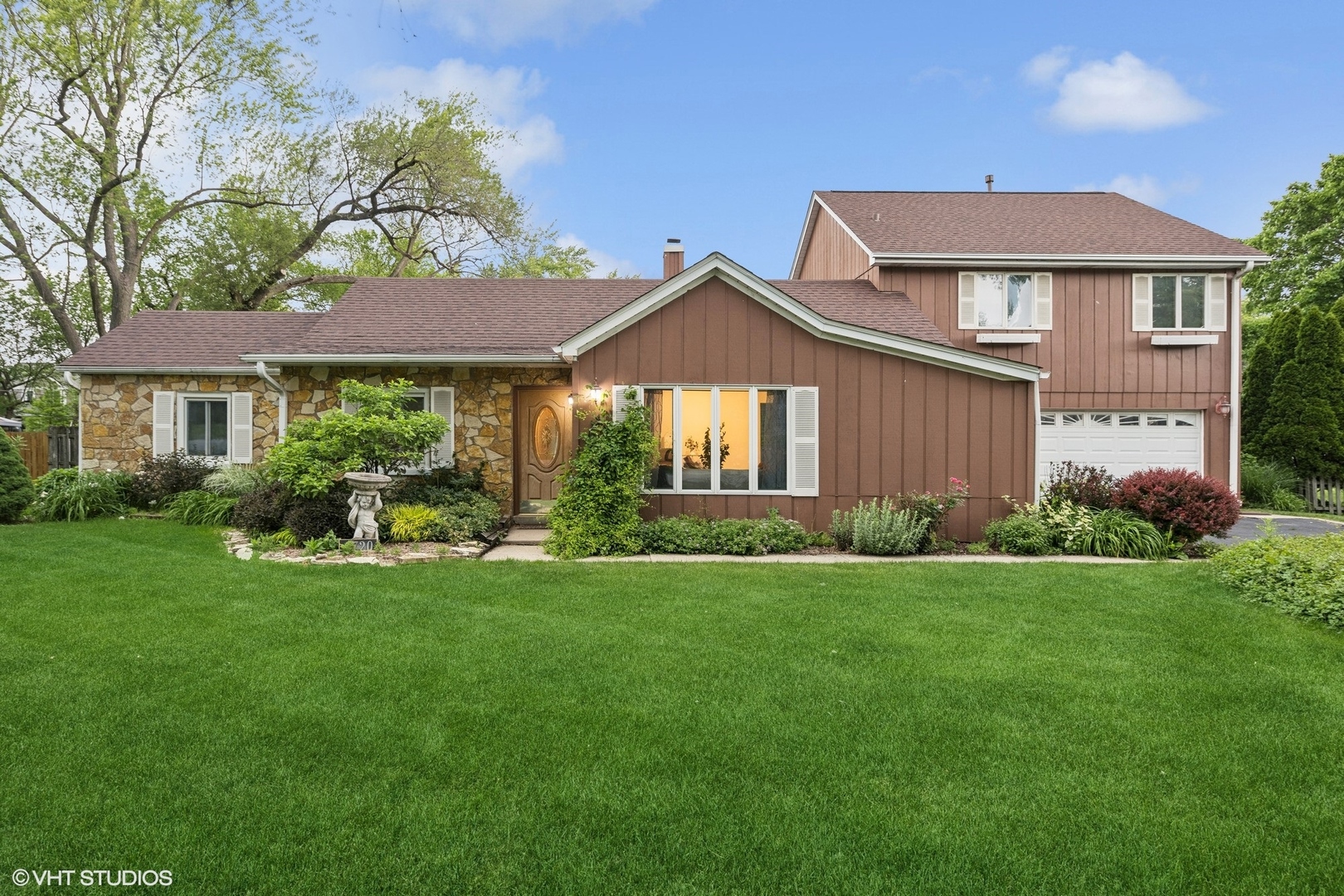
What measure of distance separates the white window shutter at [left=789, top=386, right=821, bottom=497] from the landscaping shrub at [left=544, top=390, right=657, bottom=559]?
198cm

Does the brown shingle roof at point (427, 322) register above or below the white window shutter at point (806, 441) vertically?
above

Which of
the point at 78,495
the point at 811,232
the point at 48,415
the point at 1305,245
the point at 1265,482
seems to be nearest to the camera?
the point at 78,495

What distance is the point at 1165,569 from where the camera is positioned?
707 centimetres

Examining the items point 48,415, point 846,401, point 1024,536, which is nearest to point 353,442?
point 846,401

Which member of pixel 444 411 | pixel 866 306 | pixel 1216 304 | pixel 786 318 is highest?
pixel 1216 304

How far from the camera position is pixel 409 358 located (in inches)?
398

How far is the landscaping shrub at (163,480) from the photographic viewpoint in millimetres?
11484

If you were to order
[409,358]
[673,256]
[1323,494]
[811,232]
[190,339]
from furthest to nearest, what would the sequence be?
[811,232]
[1323,494]
[190,339]
[673,256]
[409,358]

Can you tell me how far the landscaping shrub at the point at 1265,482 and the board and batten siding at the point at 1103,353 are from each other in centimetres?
243

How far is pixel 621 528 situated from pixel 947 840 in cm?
589

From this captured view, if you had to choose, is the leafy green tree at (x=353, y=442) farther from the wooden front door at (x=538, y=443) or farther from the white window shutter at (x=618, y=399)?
the white window shutter at (x=618, y=399)

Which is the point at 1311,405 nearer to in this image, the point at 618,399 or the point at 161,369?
the point at 618,399

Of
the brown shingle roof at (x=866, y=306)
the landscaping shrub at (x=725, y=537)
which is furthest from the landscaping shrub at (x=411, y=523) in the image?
the brown shingle roof at (x=866, y=306)

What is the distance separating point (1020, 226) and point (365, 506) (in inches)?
505
